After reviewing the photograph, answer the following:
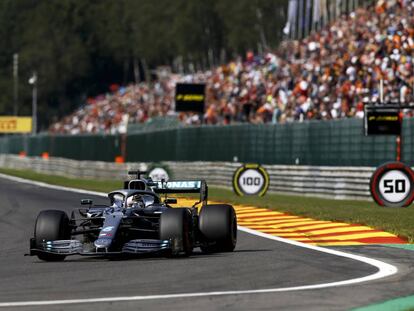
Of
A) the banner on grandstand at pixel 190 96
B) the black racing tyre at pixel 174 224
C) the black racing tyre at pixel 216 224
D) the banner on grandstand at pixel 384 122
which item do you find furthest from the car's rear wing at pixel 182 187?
the banner on grandstand at pixel 190 96

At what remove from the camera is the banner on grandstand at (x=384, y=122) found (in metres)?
25.7

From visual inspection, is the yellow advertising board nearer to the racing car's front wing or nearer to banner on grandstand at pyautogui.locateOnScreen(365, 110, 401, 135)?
banner on grandstand at pyautogui.locateOnScreen(365, 110, 401, 135)

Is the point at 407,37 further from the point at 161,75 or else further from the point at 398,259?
the point at 161,75

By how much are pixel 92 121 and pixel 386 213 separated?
5536 cm

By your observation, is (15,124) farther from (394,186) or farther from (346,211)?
(346,211)

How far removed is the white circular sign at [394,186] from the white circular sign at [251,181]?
7.42 m

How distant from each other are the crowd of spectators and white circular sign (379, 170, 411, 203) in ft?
8.15

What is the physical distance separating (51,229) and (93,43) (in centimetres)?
11908

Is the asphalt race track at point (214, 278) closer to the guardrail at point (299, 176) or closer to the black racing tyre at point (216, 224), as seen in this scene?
the black racing tyre at point (216, 224)

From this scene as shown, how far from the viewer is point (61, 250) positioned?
13852 millimetres

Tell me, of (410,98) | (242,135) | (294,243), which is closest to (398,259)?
(294,243)

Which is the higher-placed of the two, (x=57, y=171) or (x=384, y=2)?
(x=384, y=2)

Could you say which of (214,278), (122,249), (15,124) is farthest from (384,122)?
(15,124)

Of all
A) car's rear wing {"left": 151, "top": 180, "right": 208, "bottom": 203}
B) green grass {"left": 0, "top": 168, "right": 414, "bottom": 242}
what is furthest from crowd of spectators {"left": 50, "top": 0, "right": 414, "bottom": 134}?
car's rear wing {"left": 151, "top": 180, "right": 208, "bottom": 203}
